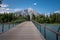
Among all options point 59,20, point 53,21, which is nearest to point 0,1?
point 59,20

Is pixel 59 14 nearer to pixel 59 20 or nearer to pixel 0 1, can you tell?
pixel 59 20

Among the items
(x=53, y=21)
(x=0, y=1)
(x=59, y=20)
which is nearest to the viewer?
(x=0, y=1)

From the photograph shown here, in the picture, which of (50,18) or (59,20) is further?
(50,18)

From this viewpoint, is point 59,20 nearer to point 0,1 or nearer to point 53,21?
point 53,21

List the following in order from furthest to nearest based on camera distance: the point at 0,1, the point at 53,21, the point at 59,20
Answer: the point at 53,21, the point at 59,20, the point at 0,1

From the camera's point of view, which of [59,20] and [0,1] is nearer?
[0,1]

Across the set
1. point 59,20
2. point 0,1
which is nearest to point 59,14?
point 59,20

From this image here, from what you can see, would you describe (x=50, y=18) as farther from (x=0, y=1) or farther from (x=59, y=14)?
(x=0, y=1)

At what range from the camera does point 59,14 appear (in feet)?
345

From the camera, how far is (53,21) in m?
109

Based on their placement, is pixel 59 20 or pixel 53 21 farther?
pixel 53 21

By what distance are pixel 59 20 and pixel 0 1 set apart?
9090cm

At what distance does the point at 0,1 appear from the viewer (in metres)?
11.3

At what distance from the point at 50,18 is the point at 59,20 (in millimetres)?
12581
